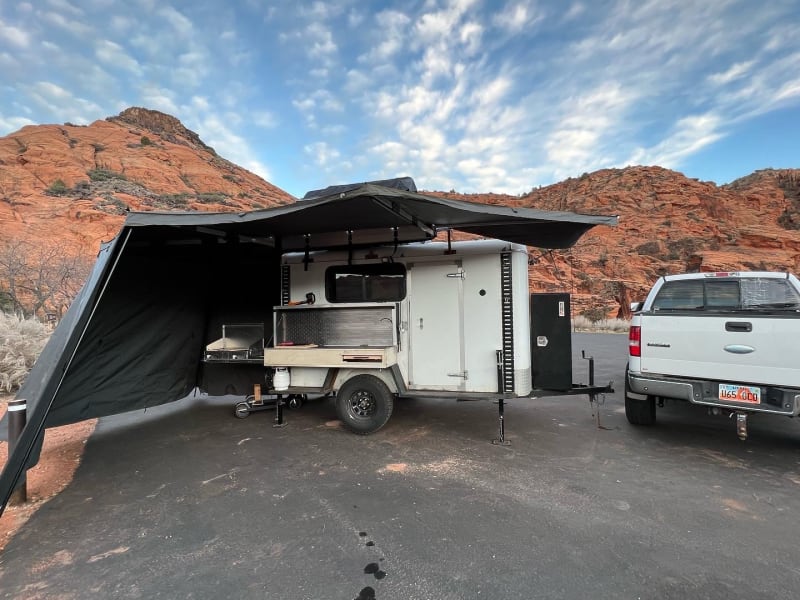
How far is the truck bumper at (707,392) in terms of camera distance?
356 centimetres

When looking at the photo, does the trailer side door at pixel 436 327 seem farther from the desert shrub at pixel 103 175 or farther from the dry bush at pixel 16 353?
the desert shrub at pixel 103 175

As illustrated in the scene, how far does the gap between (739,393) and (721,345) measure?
467 millimetres

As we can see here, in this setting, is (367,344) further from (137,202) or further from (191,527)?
(137,202)

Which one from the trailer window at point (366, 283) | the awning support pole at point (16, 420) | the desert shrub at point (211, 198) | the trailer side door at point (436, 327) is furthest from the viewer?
the desert shrub at point (211, 198)

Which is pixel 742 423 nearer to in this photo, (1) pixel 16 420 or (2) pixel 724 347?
(2) pixel 724 347

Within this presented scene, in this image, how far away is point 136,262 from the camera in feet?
17.3

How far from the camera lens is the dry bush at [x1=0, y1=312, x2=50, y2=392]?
7141 mm

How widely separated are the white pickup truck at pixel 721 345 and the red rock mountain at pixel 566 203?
21.3 metres

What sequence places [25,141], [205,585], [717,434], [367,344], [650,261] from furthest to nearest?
[25,141]
[650,261]
[367,344]
[717,434]
[205,585]

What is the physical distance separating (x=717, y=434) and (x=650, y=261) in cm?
2947

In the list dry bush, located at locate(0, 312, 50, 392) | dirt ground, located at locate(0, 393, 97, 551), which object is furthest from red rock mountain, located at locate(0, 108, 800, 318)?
dirt ground, located at locate(0, 393, 97, 551)

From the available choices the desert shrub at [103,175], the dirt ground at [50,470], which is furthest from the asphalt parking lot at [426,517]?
the desert shrub at [103,175]

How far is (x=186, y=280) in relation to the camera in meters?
5.93

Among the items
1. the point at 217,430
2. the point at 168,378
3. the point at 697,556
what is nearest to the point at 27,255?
the point at 168,378
